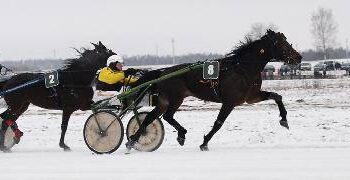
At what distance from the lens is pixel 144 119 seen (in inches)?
410

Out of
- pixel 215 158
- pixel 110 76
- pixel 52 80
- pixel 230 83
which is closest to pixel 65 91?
pixel 52 80

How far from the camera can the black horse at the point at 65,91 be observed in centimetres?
1170

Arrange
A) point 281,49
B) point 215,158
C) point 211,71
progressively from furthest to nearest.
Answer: point 281,49, point 211,71, point 215,158

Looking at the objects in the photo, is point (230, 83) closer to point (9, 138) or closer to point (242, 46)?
point (242, 46)

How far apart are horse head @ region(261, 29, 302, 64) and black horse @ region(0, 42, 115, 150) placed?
316 centimetres

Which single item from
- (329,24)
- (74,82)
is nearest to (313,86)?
(74,82)

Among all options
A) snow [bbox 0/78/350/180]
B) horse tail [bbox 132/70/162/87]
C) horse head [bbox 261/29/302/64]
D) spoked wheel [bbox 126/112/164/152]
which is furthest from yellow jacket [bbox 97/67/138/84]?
horse head [bbox 261/29/302/64]

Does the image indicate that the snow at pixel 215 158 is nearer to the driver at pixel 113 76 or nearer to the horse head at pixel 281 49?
the driver at pixel 113 76

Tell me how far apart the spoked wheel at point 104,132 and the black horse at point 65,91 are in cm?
141

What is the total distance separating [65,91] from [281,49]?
4.31 meters

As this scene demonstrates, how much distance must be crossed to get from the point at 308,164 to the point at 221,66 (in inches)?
125

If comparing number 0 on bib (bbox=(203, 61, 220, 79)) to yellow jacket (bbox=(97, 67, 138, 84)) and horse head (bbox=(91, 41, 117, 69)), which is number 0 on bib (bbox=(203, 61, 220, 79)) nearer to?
yellow jacket (bbox=(97, 67, 138, 84))

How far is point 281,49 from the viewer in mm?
10516

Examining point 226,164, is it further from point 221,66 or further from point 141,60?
point 141,60
